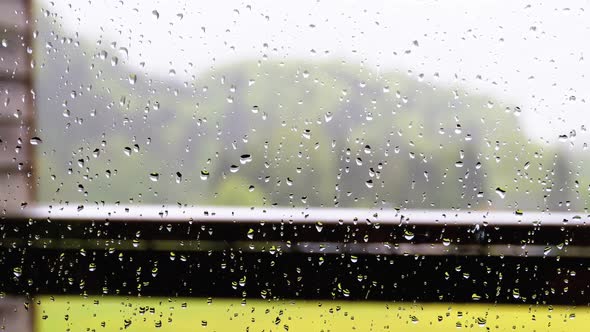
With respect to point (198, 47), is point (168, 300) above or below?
below

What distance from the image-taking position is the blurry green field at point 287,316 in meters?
0.87

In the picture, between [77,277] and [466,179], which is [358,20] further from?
[77,277]

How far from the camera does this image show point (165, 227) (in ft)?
2.90

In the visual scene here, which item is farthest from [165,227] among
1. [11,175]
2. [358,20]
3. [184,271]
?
[358,20]

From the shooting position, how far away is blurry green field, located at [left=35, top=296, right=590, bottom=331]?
87cm

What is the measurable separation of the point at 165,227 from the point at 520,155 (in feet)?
1.82

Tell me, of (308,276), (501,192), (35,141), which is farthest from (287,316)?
(35,141)

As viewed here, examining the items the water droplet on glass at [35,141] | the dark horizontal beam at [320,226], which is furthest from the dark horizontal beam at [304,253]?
the water droplet on glass at [35,141]

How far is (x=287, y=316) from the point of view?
0.88 metres

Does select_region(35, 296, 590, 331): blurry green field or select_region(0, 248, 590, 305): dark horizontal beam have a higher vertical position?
select_region(0, 248, 590, 305): dark horizontal beam

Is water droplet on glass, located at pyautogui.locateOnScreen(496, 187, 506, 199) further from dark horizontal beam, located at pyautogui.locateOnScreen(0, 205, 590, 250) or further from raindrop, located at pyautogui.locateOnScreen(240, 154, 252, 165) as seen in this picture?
raindrop, located at pyautogui.locateOnScreen(240, 154, 252, 165)

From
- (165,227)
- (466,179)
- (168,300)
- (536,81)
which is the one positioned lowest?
(168,300)

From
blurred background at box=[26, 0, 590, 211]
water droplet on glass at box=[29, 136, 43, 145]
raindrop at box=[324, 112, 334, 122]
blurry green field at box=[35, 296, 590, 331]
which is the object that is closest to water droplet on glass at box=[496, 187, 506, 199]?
blurred background at box=[26, 0, 590, 211]

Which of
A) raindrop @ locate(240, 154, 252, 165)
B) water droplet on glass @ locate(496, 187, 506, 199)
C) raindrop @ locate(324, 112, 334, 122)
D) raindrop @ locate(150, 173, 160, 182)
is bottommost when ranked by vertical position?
raindrop @ locate(150, 173, 160, 182)
